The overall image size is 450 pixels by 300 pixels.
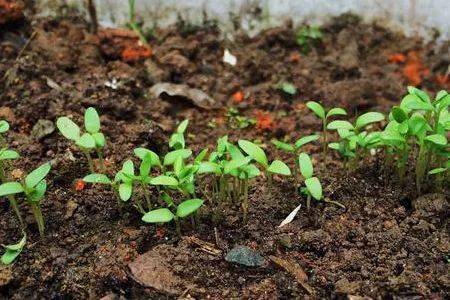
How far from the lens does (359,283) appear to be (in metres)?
1.70

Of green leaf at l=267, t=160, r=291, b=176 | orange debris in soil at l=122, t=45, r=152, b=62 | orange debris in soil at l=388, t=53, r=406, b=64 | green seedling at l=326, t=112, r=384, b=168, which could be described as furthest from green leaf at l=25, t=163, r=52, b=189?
orange debris in soil at l=388, t=53, r=406, b=64

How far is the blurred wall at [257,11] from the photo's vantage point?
9.56 feet

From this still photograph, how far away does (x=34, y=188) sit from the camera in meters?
1.79

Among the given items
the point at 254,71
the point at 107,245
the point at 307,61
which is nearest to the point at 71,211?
the point at 107,245

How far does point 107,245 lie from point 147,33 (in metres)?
1.38

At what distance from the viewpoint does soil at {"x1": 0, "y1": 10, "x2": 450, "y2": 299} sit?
1.75 metres

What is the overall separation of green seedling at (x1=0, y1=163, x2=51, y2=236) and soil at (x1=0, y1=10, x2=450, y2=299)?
96 mm

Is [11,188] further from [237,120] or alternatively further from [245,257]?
[237,120]

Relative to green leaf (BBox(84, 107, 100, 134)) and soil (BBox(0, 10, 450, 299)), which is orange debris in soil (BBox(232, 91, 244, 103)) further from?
green leaf (BBox(84, 107, 100, 134))

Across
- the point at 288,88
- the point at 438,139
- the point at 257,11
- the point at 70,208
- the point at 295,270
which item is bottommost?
the point at 295,270

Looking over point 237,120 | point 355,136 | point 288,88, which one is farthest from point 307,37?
point 355,136

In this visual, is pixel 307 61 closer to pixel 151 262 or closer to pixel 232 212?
pixel 232 212

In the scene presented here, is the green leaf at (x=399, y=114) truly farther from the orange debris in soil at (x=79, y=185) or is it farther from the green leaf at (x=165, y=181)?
the orange debris in soil at (x=79, y=185)

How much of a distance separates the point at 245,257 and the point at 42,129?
925 mm
